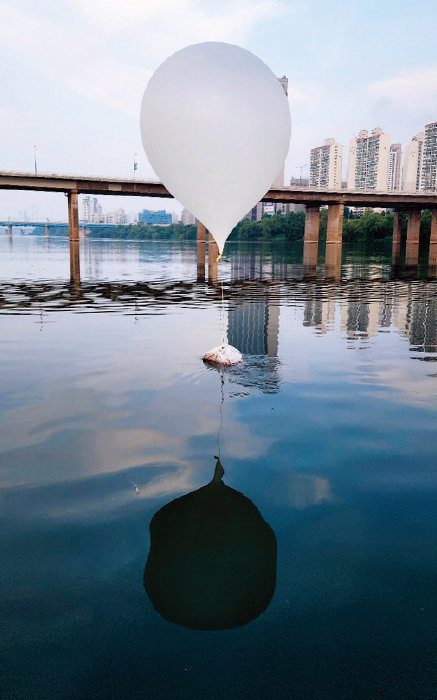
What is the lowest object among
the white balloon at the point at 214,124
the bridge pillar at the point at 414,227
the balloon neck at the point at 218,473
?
the balloon neck at the point at 218,473

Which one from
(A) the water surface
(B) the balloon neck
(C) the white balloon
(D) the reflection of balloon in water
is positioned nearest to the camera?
(A) the water surface

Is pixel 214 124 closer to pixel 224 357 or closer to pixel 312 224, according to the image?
pixel 224 357

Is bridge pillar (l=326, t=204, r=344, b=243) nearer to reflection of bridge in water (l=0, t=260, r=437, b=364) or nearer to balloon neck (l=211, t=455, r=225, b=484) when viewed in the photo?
reflection of bridge in water (l=0, t=260, r=437, b=364)

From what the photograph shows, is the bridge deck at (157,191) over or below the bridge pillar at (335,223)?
over

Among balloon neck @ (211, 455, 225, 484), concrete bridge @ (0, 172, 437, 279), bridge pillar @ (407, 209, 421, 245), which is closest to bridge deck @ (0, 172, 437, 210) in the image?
concrete bridge @ (0, 172, 437, 279)

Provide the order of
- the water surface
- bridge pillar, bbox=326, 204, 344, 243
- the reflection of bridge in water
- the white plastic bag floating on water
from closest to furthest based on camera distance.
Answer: the water surface < the white plastic bag floating on water < the reflection of bridge in water < bridge pillar, bbox=326, 204, 344, 243

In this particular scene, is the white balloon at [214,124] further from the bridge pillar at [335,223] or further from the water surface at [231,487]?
the bridge pillar at [335,223]

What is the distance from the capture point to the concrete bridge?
81500mm

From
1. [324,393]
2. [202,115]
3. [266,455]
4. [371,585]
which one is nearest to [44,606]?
[371,585]

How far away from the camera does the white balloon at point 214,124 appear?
32.9ft

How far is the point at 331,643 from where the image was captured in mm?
4090

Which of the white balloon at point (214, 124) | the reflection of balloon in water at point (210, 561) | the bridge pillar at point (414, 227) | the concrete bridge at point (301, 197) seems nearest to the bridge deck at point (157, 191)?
the concrete bridge at point (301, 197)

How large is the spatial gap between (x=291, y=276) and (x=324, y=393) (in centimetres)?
3570

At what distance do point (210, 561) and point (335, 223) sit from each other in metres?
98.0
